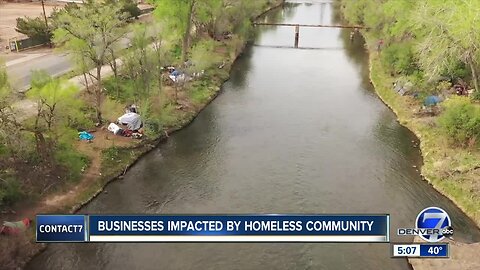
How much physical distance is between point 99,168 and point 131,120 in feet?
21.0

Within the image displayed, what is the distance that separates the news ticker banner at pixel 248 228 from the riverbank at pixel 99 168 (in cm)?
1196

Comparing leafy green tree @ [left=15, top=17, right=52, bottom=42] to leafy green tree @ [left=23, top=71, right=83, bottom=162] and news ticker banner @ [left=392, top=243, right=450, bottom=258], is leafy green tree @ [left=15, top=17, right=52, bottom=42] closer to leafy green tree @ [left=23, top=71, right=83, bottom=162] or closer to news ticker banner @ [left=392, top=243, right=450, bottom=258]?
leafy green tree @ [left=23, top=71, right=83, bottom=162]

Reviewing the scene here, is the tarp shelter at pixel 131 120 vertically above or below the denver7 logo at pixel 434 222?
below

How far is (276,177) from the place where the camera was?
117 ft

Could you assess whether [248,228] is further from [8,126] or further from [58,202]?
[8,126]

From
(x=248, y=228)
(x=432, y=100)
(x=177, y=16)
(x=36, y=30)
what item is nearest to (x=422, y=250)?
(x=248, y=228)

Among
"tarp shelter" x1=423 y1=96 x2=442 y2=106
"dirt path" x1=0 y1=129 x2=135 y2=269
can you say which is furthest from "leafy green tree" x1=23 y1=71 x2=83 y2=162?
"tarp shelter" x1=423 y1=96 x2=442 y2=106

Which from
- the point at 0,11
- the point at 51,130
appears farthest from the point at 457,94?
the point at 0,11

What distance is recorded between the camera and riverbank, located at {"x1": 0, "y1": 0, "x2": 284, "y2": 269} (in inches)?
1028

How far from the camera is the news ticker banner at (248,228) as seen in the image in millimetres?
16625

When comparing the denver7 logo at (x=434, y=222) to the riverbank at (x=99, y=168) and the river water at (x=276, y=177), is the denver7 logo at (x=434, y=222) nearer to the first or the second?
the river water at (x=276, y=177)

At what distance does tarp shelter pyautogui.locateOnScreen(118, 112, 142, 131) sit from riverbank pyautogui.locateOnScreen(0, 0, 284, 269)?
168cm

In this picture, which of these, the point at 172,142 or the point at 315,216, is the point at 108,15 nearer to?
the point at 172,142

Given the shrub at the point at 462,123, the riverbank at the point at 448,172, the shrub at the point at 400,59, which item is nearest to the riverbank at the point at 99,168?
the riverbank at the point at 448,172
